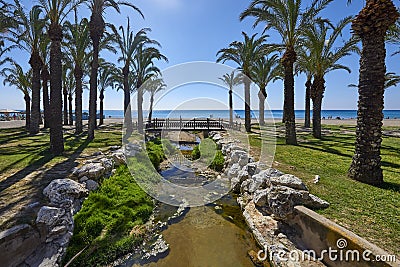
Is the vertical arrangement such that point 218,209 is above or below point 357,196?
below

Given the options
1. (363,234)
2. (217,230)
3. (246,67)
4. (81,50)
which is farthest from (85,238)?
(246,67)

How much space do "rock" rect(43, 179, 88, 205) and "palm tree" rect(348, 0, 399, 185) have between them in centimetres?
752

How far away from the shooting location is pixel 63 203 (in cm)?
481

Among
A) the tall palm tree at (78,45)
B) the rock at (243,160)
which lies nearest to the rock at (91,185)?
the rock at (243,160)

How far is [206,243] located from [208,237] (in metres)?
0.23

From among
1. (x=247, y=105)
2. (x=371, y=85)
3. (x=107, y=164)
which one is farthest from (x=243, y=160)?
(x=247, y=105)

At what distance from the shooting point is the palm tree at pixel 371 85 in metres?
5.70

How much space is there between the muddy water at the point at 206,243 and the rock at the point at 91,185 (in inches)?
95.7

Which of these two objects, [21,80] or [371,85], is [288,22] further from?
[21,80]

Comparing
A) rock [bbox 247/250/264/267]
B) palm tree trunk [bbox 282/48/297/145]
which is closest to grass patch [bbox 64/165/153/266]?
rock [bbox 247/250/264/267]

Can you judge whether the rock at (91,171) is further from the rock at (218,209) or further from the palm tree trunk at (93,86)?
the palm tree trunk at (93,86)

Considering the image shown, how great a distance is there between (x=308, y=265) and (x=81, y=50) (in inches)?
755

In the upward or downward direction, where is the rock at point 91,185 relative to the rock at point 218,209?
upward

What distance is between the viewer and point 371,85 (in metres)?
5.82
